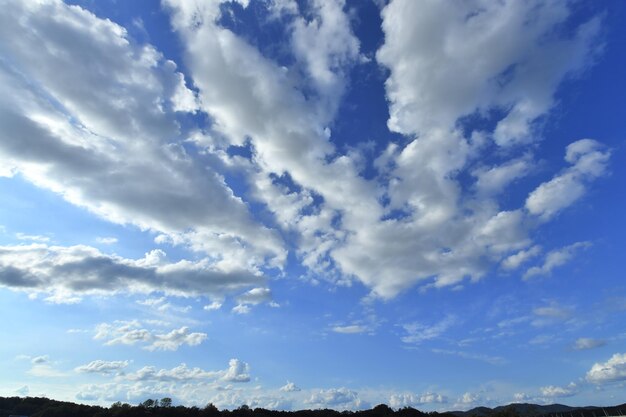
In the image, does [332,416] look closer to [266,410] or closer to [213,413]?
[266,410]

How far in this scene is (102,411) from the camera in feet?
593

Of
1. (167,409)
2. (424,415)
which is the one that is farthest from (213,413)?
(424,415)

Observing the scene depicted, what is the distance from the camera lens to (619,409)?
516 ft

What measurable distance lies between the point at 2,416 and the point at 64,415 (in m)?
37.3

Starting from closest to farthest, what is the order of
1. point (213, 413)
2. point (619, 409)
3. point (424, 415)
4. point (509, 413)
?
point (509, 413)
point (619, 409)
point (424, 415)
point (213, 413)

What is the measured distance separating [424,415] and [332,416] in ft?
139

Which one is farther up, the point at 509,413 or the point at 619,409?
the point at 619,409

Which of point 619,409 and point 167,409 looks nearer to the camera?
point 619,409

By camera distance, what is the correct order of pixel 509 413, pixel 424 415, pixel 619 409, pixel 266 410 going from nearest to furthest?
pixel 509 413
pixel 619 409
pixel 424 415
pixel 266 410

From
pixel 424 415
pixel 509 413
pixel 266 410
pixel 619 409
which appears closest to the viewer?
pixel 509 413

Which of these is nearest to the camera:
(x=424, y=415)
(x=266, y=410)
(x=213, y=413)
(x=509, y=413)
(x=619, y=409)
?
(x=509, y=413)

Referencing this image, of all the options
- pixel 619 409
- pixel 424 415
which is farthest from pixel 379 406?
pixel 619 409

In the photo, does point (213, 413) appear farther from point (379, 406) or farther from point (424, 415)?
point (424, 415)

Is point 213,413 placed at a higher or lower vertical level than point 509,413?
higher
